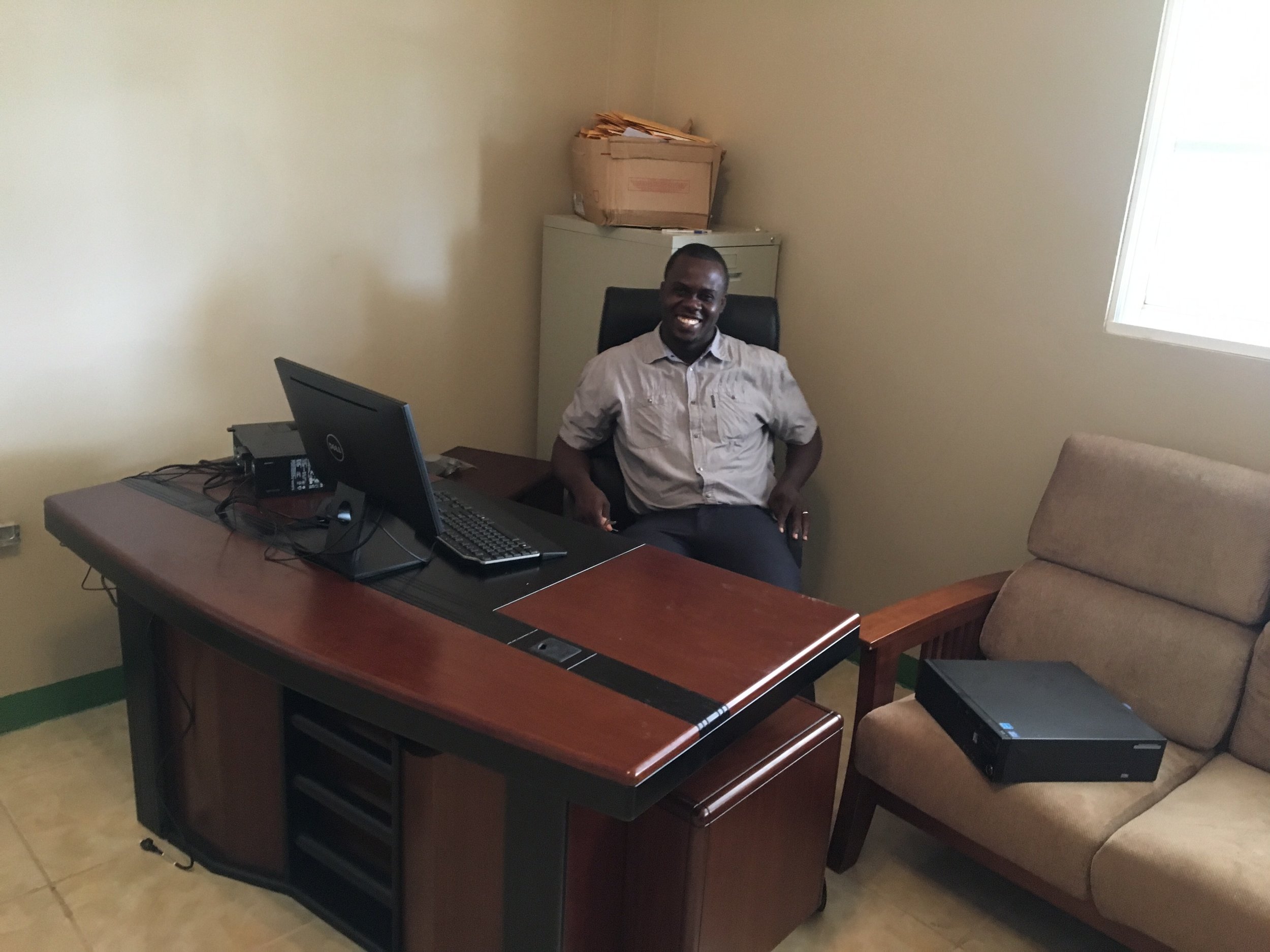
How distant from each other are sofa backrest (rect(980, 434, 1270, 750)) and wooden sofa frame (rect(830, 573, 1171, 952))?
0.10m

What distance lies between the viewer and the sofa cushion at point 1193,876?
1.57 m

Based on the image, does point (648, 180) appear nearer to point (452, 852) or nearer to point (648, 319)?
point (648, 319)

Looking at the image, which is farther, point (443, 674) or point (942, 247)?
point (942, 247)

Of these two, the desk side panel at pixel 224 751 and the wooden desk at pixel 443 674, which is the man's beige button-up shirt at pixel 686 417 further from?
the desk side panel at pixel 224 751

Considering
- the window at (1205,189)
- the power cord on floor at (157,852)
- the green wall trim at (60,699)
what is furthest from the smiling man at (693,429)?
the green wall trim at (60,699)

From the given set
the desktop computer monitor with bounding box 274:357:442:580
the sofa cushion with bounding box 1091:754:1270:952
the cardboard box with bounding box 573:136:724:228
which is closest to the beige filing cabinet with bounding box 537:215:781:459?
the cardboard box with bounding box 573:136:724:228

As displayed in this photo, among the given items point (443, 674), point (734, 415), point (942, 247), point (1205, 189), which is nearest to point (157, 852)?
point (443, 674)

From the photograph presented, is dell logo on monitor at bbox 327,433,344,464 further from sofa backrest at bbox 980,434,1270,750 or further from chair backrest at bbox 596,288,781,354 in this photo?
sofa backrest at bbox 980,434,1270,750

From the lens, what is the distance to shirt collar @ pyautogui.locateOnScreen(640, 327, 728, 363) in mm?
2625

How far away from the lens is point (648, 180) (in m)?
2.93

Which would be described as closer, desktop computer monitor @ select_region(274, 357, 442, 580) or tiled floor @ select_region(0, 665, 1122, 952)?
desktop computer monitor @ select_region(274, 357, 442, 580)

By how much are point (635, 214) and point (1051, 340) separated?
3.92 feet

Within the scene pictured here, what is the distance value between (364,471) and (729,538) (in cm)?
103

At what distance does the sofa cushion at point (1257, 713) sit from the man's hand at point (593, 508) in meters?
1.39
